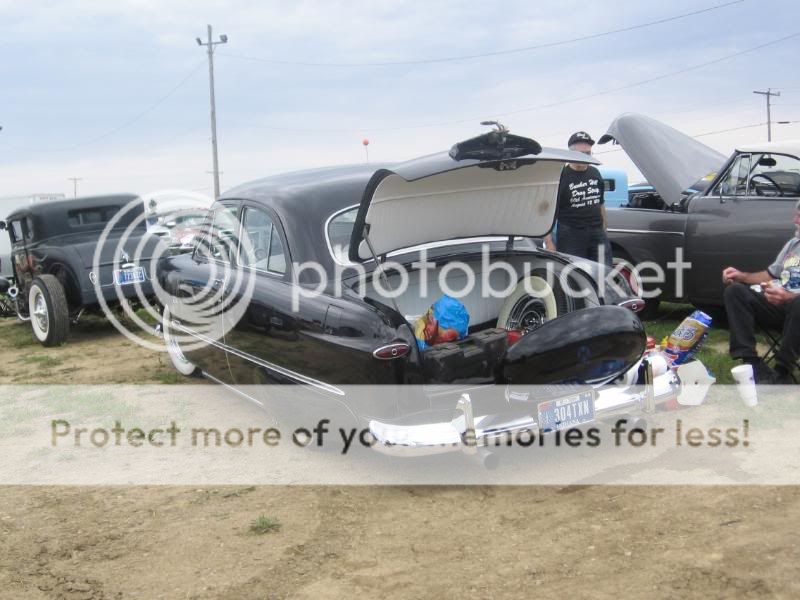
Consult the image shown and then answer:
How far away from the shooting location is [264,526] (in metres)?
3.81

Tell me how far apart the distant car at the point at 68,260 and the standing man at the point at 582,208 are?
4.87 m

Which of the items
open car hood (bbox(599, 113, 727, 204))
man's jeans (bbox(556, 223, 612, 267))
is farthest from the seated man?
open car hood (bbox(599, 113, 727, 204))

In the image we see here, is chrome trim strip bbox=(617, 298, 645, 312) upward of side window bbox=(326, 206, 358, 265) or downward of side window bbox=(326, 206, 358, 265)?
downward

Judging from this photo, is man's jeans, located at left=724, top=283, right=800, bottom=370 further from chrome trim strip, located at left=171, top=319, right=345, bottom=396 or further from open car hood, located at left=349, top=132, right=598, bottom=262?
chrome trim strip, located at left=171, top=319, right=345, bottom=396

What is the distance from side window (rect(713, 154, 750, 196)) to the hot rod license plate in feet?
12.6

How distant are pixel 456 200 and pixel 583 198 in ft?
9.48

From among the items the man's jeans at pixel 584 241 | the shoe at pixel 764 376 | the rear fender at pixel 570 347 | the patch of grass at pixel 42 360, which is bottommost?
the patch of grass at pixel 42 360

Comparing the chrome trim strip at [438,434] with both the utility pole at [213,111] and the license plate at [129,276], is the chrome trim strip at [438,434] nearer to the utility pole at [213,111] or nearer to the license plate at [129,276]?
the license plate at [129,276]

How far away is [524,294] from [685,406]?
1337 mm

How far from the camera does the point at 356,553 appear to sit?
351 cm

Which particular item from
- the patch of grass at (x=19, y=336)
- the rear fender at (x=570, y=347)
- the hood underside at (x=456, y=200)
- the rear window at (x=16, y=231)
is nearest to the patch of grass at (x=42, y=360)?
the patch of grass at (x=19, y=336)

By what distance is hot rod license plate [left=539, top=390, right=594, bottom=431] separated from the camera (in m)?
4.22

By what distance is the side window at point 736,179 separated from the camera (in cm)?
724

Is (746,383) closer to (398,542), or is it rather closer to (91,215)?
(398,542)
